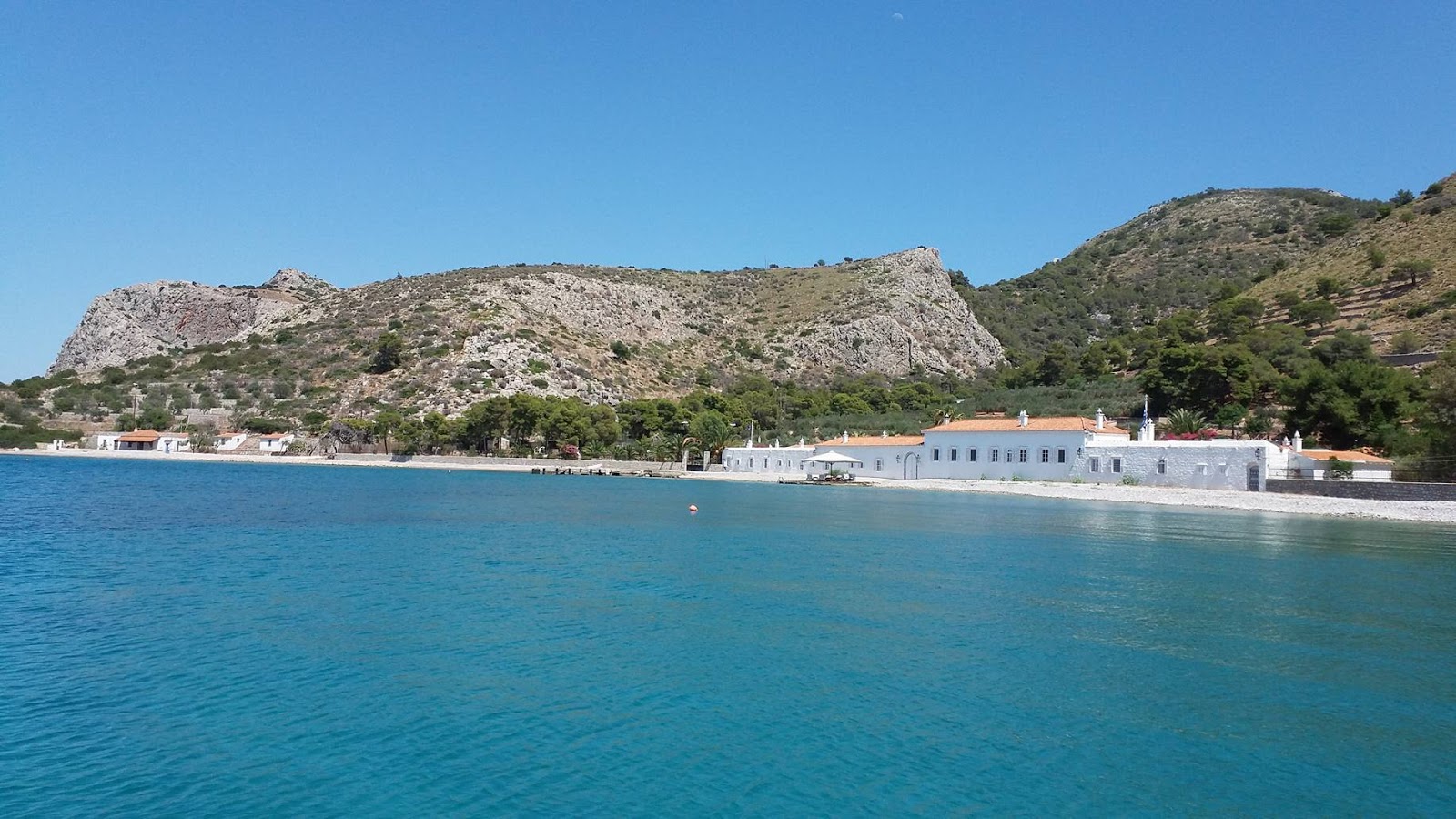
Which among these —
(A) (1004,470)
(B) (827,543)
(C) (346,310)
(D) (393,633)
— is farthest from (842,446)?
(C) (346,310)

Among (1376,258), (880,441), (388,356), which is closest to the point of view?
(880,441)

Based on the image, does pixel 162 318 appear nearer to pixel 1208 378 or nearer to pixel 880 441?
pixel 880 441

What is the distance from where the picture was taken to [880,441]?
211 feet

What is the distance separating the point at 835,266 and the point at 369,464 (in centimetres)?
8335

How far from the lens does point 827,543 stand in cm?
2741

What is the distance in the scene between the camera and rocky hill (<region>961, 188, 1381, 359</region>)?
118 m

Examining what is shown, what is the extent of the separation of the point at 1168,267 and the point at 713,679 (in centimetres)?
13697

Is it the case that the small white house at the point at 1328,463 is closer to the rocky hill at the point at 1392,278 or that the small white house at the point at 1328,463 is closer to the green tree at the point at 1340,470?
the green tree at the point at 1340,470

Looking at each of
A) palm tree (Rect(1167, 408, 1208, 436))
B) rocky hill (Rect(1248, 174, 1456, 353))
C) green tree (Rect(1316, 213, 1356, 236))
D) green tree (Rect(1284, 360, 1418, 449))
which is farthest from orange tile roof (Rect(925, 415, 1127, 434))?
green tree (Rect(1316, 213, 1356, 236))

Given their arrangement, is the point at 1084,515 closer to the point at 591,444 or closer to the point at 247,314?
the point at 591,444

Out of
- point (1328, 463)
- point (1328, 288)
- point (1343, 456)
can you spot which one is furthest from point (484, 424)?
point (1328, 288)

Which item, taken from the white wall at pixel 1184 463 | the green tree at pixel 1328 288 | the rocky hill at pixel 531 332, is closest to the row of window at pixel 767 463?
the white wall at pixel 1184 463

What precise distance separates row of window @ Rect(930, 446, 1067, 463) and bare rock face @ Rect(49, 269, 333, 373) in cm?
9666

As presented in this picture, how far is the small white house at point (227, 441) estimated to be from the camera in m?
84.1
